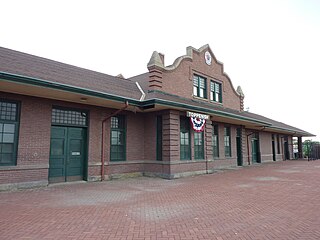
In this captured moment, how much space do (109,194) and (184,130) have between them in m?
6.77

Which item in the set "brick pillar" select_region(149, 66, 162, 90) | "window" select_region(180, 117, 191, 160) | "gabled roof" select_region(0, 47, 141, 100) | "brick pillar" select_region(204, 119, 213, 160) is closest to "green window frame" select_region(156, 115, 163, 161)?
"window" select_region(180, 117, 191, 160)

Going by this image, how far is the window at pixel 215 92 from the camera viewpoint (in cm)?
1802

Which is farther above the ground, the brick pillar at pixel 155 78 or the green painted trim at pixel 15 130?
the brick pillar at pixel 155 78

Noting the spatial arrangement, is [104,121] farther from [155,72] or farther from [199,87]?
[199,87]

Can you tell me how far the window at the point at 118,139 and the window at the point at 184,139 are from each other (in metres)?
3.25

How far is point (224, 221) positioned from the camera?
18.1 feet

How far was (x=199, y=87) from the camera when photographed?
17.0 meters

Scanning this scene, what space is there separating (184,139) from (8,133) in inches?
342

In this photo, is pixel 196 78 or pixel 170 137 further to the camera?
pixel 196 78

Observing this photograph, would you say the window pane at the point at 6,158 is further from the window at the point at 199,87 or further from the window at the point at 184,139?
the window at the point at 199,87

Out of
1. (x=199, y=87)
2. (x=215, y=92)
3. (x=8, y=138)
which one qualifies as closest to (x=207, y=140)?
(x=199, y=87)

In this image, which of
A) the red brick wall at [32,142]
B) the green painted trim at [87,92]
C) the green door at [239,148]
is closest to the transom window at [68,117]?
the red brick wall at [32,142]

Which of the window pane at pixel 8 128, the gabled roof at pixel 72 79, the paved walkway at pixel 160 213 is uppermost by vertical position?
the gabled roof at pixel 72 79

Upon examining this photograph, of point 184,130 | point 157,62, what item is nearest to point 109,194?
point 184,130
